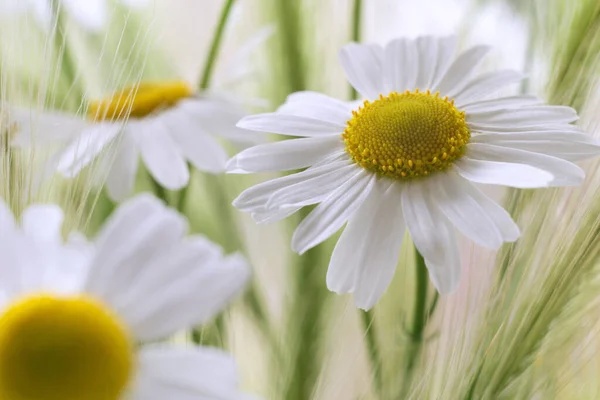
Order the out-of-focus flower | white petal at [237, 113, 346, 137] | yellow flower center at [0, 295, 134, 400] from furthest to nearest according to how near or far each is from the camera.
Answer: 1. the out-of-focus flower
2. white petal at [237, 113, 346, 137]
3. yellow flower center at [0, 295, 134, 400]

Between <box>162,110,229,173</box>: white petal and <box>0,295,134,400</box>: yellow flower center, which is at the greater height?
<box>0,295,134,400</box>: yellow flower center

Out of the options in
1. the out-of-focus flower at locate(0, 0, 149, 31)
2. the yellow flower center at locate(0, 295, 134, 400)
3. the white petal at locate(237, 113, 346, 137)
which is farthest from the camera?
the out-of-focus flower at locate(0, 0, 149, 31)

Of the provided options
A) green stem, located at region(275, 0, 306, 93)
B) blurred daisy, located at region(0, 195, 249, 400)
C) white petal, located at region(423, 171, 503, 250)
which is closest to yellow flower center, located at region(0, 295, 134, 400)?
blurred daisy, located at region(0, 195, 249, 400)

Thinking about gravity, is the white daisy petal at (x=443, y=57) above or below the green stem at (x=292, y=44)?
above

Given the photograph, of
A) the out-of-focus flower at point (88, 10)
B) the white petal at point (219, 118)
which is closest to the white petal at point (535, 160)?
the white petal at point (219, 118)

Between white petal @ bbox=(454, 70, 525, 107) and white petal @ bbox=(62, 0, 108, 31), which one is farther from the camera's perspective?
white petal @ bbox=(62, 0, 108, 31)

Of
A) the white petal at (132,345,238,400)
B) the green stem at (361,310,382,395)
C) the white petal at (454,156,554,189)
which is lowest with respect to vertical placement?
the green stem at (361,310,382,395)

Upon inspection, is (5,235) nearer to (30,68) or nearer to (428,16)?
(30,68)

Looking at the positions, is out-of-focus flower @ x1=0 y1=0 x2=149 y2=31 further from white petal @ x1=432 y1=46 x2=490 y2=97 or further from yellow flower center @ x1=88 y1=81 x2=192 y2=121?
white petal @ x1=432 y1=46 x2=490 y2=97

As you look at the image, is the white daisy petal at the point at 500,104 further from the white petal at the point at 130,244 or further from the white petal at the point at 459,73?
the white petal at the point at 130,244
